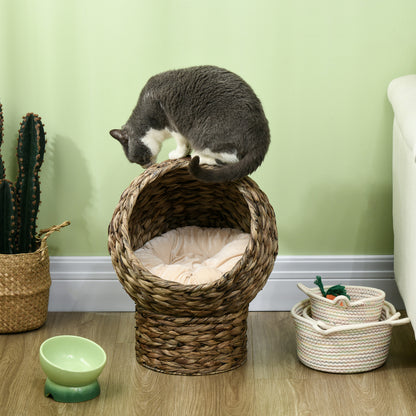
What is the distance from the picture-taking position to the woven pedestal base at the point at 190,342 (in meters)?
1.73

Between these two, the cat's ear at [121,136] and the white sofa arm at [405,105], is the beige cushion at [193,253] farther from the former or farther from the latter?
the white sofa arm at [405,105]

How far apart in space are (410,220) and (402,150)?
234 millimetres

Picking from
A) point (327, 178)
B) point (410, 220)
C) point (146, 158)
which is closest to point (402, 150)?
point (410, 220)

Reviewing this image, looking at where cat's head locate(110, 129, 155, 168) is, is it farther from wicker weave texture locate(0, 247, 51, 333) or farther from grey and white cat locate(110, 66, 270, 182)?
wicker weave texture locate(0, 247, 51, 333)

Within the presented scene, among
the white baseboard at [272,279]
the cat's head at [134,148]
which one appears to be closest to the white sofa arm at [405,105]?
the white baseboard at [272,279]

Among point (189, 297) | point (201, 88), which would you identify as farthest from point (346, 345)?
point (201, 88)

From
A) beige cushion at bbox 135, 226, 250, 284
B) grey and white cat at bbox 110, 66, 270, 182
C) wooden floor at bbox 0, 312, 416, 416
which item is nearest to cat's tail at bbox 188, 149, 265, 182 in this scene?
grey and white cat at bbox 110, 66, 270, 182

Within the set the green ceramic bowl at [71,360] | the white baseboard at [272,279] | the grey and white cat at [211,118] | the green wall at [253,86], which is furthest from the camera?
the white baseboard at [272,279]

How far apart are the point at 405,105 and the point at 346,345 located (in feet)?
2.22

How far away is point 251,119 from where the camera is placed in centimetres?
171

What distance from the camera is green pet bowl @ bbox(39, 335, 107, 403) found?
62.4 inches

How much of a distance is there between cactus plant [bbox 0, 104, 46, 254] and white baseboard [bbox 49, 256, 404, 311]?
0.21m

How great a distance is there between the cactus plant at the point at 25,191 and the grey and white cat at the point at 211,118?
0.46m

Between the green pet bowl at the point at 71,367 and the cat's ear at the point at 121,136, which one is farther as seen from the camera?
the cat's ear at the point at 121,136
